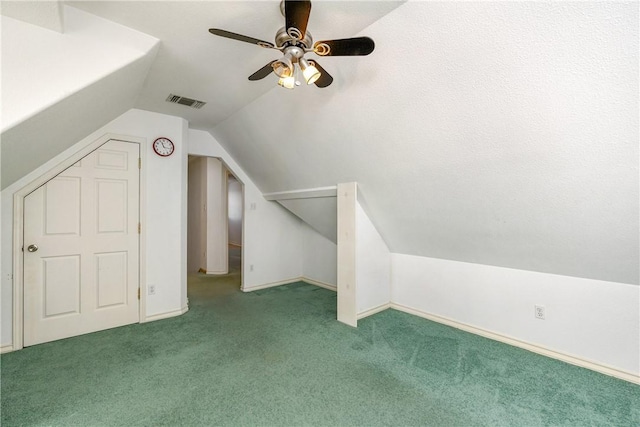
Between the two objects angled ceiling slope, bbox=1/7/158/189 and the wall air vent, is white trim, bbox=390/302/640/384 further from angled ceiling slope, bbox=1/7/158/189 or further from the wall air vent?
angled ceiling slope, bbox=1/7/158/189

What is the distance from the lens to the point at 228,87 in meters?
2.60

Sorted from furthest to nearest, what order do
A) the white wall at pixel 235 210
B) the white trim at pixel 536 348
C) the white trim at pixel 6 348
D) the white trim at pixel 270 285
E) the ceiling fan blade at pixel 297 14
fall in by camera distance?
the white wall at pixel 235 210 < the white trim at pixel 270 285 < the white trim at pixel 6 348 < the white trim at pixel 536 348 < the ceiling fan blade at pixel 297 14

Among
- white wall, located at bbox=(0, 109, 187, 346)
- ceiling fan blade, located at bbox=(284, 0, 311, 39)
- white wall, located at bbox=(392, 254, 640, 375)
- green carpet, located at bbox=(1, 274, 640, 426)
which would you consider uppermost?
ceiling fan blade, located at bbox=(284, 0, 311, 39)

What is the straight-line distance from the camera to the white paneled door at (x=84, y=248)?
2580 mm

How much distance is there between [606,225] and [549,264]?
0.61 metres

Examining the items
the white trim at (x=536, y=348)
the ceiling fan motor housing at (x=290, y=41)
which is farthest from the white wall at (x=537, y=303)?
the ceiling fan motor housing at (x=290, y=41)

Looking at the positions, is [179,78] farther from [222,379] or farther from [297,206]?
[222,379]

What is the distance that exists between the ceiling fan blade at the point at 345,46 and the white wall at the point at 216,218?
4.51 m

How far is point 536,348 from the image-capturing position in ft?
8.02

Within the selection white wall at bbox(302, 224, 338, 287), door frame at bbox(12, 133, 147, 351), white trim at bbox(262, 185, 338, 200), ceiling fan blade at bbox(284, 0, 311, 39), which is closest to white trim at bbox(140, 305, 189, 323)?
door frame at bbox(12, 133, 147, 351)

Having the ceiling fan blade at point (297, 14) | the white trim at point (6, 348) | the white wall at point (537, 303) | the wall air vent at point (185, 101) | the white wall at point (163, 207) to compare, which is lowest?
the white trim at point (6, 348)

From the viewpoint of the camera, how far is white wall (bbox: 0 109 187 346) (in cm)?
311

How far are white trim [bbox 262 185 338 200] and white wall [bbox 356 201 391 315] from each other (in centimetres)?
41

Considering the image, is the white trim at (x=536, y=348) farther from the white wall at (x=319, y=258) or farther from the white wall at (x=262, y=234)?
the white wall at (x=262, y=234)
